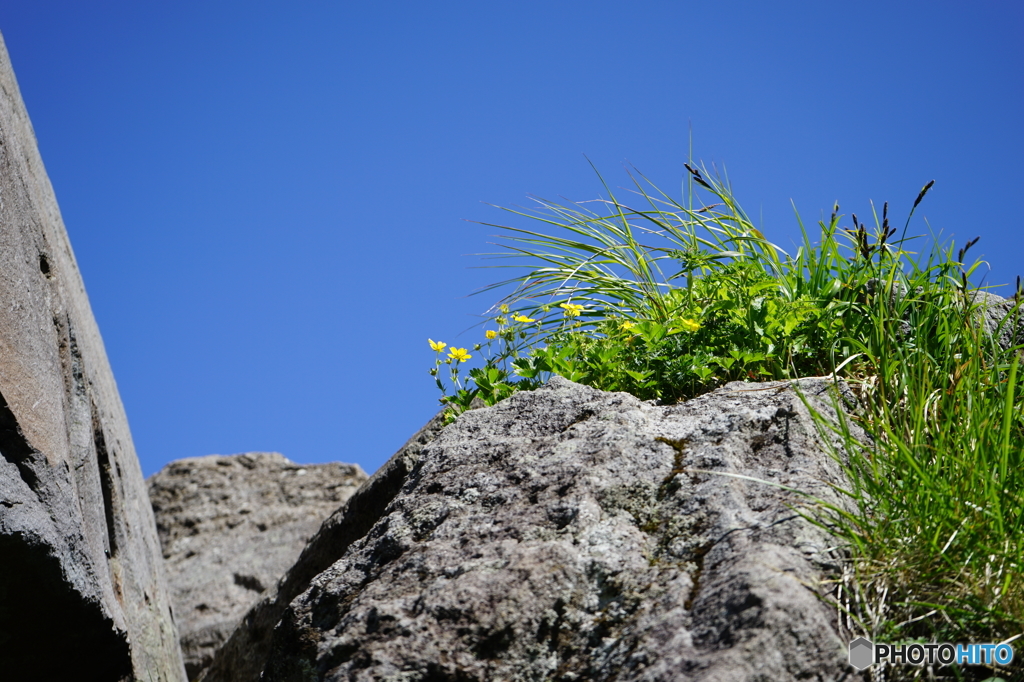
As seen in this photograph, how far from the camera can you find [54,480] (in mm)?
2695

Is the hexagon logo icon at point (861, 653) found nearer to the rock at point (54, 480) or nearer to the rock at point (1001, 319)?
the rock at point (1001, 319)

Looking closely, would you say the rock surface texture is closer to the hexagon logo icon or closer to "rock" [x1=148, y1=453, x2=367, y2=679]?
the hexagon logo icon

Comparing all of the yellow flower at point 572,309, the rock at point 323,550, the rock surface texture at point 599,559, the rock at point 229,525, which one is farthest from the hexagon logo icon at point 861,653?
the rock at point 229,525

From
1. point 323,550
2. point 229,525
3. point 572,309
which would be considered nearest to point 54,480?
point 323,550

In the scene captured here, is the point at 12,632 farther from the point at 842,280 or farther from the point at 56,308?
the point at 842,280

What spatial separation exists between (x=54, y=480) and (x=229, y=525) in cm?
515

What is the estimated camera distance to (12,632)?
2861 mm

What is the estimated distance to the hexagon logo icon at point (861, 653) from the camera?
6.03 feet

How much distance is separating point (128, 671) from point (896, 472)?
310 cm

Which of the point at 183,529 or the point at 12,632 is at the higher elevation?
the point at 183,529

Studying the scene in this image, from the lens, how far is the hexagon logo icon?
1.84 meters

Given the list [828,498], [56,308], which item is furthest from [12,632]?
[828,498]

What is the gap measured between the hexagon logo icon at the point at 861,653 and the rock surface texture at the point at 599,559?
0.04 metres

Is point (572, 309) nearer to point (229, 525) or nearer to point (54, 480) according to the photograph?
point (54, 480)
